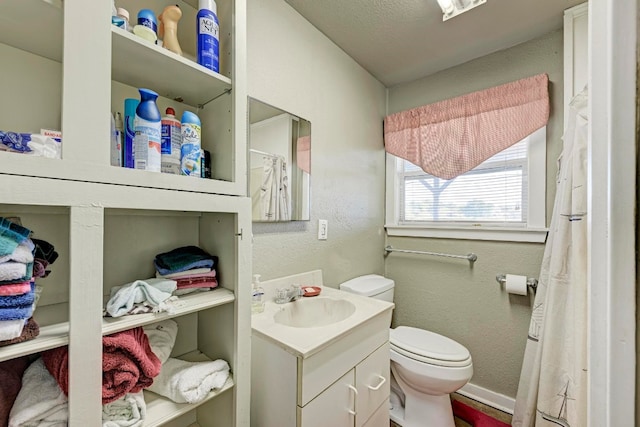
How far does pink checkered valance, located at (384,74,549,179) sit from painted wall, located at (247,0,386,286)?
0.72 feet

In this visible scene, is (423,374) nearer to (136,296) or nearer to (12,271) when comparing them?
(136,296)

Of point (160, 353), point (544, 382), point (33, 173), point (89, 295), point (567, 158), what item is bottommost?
point (544, 382)

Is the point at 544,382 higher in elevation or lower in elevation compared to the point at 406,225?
lower

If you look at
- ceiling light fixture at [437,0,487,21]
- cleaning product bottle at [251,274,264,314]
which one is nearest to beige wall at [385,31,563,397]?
ceiling light fixture at [437,0,487,21]

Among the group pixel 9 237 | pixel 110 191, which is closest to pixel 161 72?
pixel 110 191

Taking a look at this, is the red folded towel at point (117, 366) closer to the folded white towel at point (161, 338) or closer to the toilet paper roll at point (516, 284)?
the folded white towel at point (161, 338)

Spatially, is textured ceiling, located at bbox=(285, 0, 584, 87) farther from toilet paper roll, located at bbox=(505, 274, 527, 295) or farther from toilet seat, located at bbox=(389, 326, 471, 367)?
toilet seat, located at bbox=(389, 326, 471, 367)

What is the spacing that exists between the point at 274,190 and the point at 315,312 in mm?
645

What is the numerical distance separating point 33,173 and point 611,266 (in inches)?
35.9

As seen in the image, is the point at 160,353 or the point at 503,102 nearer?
the point at 160,353

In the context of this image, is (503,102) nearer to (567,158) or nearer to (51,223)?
(567,158)

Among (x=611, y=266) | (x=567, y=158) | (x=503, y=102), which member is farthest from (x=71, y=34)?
(x=503, y=102)

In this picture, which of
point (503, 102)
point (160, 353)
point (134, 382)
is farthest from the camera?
point (503, 102)

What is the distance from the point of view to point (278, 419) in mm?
898
